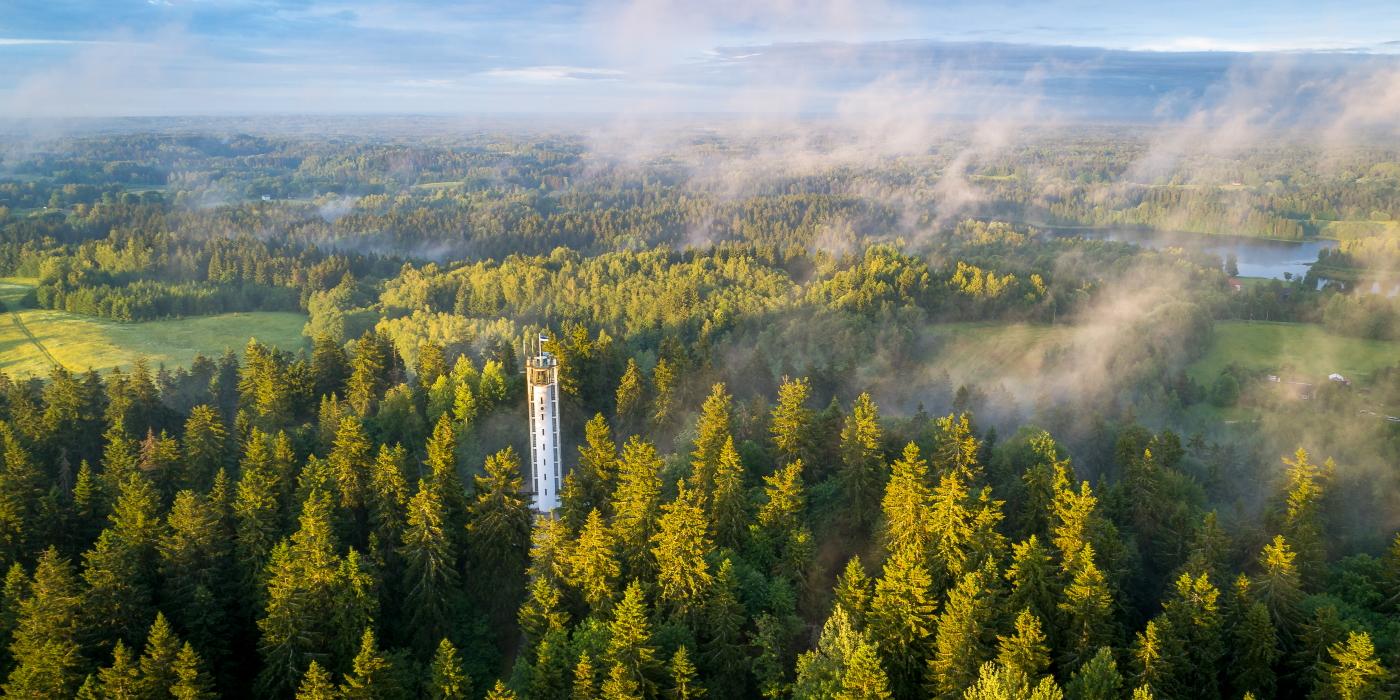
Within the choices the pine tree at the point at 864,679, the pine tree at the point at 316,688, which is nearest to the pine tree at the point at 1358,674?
the pine tree at the point at 864,679

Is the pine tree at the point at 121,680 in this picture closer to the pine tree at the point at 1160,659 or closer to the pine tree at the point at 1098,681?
the pine tree at the point at 1098,681

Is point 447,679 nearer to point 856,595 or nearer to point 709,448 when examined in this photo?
point 856,595

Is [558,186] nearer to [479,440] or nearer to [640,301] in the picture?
[640,301]

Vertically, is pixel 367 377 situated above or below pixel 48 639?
above

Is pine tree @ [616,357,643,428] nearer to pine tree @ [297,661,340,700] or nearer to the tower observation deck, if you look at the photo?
the tower observation deck

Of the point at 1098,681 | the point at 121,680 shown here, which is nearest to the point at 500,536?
the point at 121,680
